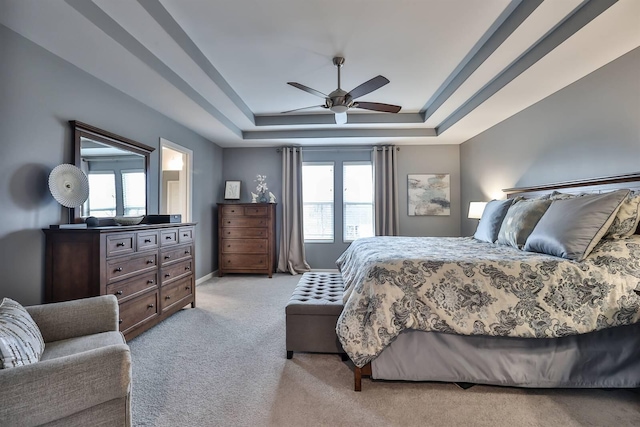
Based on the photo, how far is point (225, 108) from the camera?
389cm

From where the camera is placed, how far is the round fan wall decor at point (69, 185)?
7.32 feet

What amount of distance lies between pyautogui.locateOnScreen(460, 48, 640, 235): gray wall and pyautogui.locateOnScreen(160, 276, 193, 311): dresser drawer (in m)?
4.25

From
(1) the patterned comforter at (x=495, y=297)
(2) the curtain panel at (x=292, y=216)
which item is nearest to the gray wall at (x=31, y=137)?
(1) the patterned comforter at (x=495, y=297)

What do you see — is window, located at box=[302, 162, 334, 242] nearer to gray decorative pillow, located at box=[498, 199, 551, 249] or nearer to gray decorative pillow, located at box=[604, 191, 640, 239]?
gray decorative pillow, located at box=[498, 199, 551, 249]

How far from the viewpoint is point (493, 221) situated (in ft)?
9.99

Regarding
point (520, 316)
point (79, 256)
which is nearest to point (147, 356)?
point (79, 256)

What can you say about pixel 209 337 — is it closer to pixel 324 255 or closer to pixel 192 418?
pixel 192 418

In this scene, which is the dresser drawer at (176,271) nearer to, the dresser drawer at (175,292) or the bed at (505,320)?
the dresser drawer at (175,292)

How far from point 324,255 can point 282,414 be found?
13.1 feet

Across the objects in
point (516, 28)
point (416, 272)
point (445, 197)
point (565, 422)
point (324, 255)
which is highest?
point (516, 28)

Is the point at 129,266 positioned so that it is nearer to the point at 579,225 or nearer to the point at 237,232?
the point at 237,232

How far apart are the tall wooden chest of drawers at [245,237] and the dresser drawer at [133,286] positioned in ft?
7.50

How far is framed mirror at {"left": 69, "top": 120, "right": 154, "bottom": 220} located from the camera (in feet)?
8.32

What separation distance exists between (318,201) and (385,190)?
131 cm
